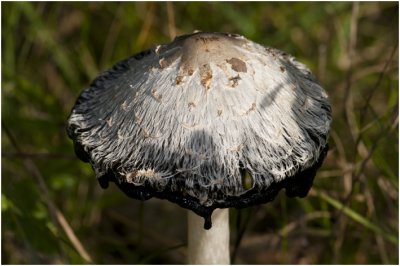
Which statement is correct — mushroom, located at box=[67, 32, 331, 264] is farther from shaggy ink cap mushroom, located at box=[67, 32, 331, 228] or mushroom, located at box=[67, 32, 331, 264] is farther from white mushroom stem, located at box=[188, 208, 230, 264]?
white mushroom stem, located at box=[188, 208, 230, 264]

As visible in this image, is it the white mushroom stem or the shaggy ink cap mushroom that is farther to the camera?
the white mushroom stem

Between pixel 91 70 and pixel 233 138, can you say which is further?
pixel 91 70

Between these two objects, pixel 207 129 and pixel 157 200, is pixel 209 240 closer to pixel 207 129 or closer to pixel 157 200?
pixel 207 129

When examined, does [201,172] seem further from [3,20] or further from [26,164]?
[3,20]

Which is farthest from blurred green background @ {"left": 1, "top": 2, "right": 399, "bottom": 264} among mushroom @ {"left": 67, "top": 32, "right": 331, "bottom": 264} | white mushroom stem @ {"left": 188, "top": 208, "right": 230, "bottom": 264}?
mushroom @ {"left": 67, "top": 32, "right": 331, "bottom": 264}

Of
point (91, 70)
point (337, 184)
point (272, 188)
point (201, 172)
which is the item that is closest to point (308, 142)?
point (272, 188)

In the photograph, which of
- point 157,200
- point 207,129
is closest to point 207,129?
point 207,129

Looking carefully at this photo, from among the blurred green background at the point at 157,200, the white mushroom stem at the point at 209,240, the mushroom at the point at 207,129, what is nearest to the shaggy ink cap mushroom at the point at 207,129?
the mushroom at the point at 207,129
